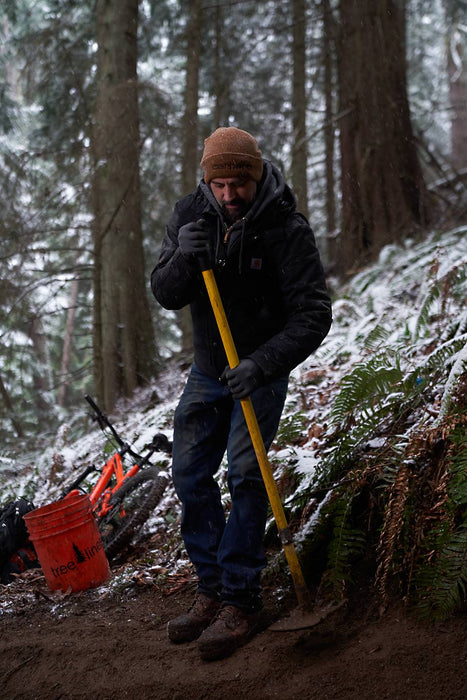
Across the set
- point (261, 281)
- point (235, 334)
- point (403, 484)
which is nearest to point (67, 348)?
point (235, 334)

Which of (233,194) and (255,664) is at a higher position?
(233,194)

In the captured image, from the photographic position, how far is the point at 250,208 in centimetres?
331

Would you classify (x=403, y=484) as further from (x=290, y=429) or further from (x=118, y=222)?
(x=118, y=222)

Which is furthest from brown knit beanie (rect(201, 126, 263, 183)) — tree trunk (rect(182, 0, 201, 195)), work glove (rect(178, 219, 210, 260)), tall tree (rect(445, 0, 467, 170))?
tall tree (rect(445, 0, 467, 170))

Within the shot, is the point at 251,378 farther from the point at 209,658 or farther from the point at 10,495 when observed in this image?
the point at 10,495

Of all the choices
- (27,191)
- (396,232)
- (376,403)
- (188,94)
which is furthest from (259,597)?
(188,94)

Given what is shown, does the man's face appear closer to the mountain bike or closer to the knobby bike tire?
the mountain bike

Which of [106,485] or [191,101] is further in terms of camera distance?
[191,101]

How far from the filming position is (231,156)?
3.21 meters

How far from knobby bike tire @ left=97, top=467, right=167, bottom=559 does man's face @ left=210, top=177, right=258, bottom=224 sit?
3050mm

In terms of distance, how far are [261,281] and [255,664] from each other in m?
1.88

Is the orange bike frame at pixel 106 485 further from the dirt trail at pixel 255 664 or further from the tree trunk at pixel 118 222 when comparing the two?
the tree trunk at pixel 118 222

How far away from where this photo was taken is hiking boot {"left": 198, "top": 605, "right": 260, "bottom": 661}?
315 cm

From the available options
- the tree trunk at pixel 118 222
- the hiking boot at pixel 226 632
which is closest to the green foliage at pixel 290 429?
the hiking boot at pixel 226 632
